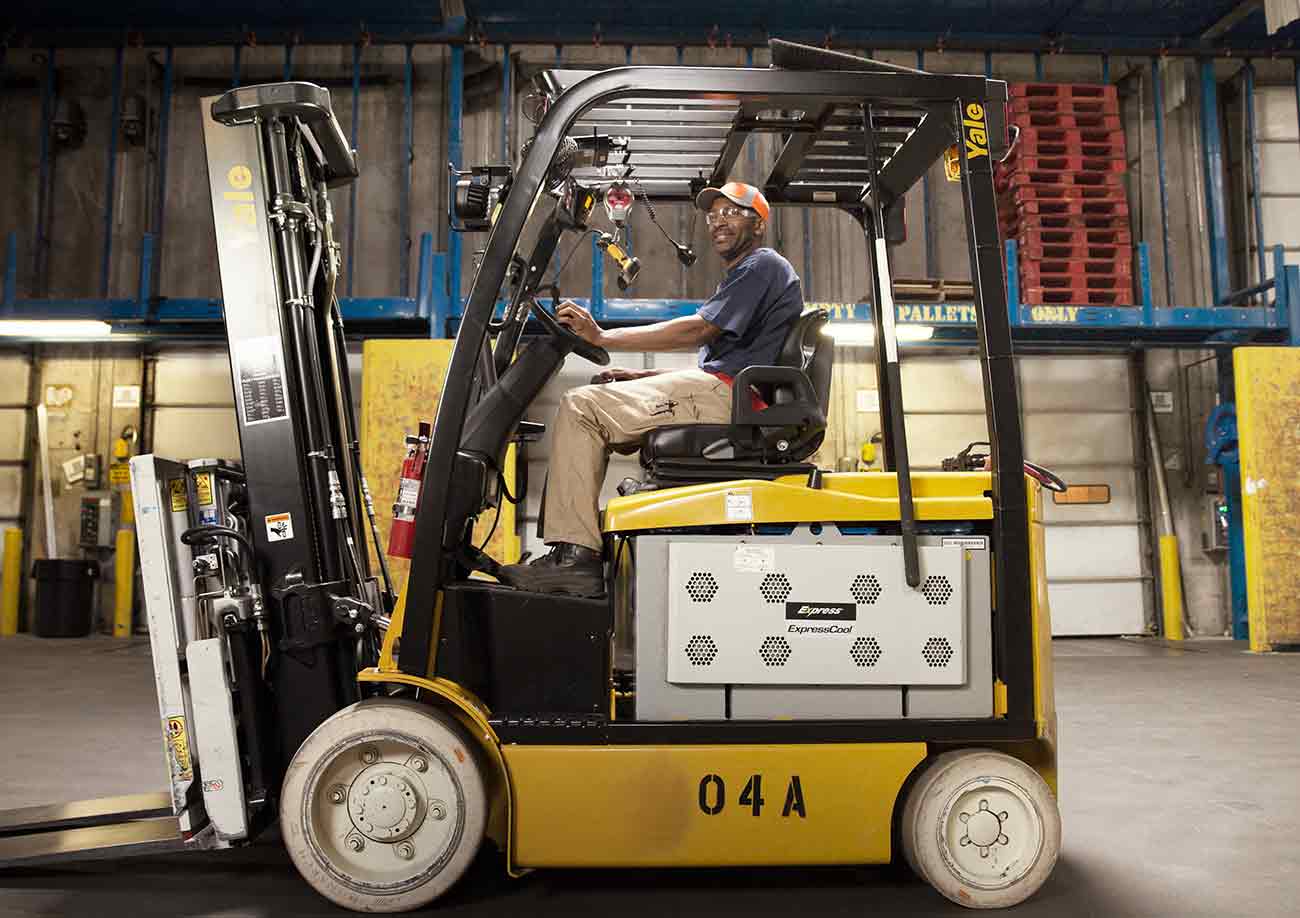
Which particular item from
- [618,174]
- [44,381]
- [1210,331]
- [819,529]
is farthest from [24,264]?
[1210,331]

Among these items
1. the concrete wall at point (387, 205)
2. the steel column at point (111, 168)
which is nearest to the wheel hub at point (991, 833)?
the concrete wall at point (387, 205)

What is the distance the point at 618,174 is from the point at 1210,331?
10496mm

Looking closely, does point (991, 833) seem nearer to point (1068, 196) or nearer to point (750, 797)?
point (750, 797)

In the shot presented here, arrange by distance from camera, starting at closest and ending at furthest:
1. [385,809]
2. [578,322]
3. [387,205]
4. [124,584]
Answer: [385,809] → [578,322] → [124,584] → [387,205]

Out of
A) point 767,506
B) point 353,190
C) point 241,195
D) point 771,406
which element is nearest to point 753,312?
point 771,406

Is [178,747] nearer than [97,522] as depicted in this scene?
Yes

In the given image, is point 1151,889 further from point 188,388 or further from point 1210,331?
point 188,388

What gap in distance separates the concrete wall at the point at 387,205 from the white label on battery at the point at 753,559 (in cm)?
937

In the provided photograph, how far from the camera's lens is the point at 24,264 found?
1218 centimetres

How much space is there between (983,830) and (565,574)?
158cm

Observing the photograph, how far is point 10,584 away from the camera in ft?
38.4

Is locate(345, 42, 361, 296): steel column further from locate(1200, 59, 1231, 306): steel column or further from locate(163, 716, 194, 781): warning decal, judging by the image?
locate(1200, 59, 1231, 306): steel column

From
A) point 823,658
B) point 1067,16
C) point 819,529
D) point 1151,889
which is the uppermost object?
point 1067,16

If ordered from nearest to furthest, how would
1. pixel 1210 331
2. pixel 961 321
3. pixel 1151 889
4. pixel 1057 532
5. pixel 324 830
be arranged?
pixel 324 830, pixel 1151 889, pixel 961 321, pixel 1210 331, pixel 1057 532
